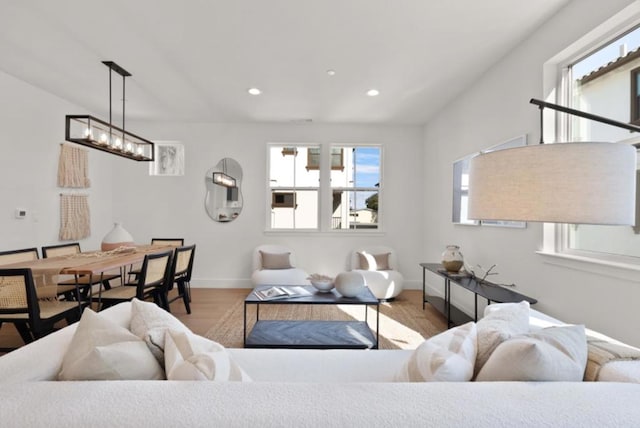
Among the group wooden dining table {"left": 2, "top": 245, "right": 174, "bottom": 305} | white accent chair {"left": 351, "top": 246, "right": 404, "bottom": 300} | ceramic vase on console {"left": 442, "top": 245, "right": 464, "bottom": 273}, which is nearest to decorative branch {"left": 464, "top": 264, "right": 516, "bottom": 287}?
ceramic vase on console {"left": 442, "top": 245, "right": 464, "bottom": 273}

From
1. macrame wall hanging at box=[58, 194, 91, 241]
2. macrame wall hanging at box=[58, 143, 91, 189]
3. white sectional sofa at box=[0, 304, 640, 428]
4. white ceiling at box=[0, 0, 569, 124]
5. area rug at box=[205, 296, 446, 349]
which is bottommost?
area rug at box=[205, 296, 446, 349]

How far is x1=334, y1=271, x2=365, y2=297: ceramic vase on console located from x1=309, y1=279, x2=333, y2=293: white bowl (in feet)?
0.48

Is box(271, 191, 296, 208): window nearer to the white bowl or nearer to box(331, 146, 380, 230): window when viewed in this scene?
box(331, 146, 380, 230): window

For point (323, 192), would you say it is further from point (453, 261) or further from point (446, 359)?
point (446, 359)

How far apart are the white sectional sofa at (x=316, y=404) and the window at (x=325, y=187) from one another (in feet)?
15.1

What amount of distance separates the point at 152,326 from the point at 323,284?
1.90m

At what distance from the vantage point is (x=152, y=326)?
1.34 m

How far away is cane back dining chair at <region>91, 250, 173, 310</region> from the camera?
3080 mm

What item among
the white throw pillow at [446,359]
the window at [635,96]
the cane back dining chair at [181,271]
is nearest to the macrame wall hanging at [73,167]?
the cane back dining chair at [181,271]

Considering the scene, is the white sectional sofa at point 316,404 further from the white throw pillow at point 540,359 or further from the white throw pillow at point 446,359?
the white throw pillow at point 446,359

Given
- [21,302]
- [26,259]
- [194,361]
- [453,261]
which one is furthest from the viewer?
[453,261]

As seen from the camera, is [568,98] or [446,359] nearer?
[446,359]

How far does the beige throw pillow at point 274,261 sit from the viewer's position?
4.95 meters

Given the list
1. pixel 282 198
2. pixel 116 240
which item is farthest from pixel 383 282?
pixel 116 240
